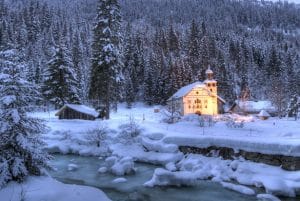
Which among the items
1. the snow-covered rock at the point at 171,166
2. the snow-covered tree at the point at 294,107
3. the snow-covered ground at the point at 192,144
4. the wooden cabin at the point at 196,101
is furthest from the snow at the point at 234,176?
the snow-covered tree at the point at 294,107

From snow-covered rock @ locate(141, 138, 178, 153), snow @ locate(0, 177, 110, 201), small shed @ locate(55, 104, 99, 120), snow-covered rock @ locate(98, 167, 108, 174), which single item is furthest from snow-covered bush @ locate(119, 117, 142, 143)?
snow @ locate(0, 177, 110, 201)

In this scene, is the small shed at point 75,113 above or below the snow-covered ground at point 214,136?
above

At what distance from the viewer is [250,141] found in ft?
97.6

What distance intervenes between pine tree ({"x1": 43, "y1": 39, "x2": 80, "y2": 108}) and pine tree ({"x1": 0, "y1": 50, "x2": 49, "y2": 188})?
3681 centimetres

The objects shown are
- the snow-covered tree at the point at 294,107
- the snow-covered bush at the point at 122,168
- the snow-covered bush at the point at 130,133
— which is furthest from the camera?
the snow-covered tree at the point at 294,107

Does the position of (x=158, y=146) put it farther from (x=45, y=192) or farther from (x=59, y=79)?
(x=59, y=79)

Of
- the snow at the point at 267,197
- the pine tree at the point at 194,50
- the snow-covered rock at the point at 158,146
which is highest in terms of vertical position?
the pine tree at the point at 194,50

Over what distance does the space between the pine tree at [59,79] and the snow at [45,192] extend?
38.1 m

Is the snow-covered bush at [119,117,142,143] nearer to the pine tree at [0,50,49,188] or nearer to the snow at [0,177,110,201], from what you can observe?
the pine tree at [0,50,49,188]

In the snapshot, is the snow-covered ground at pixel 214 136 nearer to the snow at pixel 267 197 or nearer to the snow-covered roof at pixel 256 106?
the snow at pixel 267 197

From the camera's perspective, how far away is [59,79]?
5556cm

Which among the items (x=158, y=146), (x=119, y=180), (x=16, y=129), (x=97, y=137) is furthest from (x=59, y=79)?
(x=16, y=129)

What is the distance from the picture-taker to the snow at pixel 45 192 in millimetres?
16219

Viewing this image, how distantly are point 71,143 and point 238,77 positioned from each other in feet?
241
